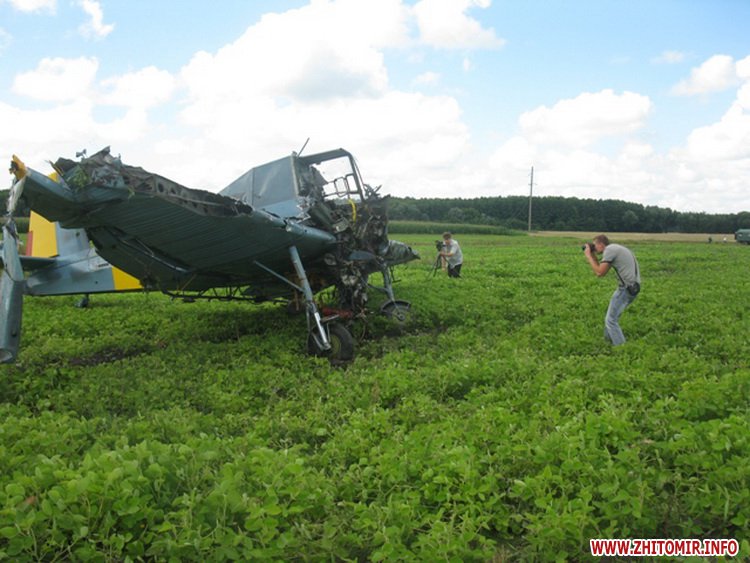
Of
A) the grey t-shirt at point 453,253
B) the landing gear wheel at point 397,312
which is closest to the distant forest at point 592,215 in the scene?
the grey t-shirt at point 453,253

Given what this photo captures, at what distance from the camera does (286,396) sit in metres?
6.86

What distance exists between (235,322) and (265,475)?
861 cm

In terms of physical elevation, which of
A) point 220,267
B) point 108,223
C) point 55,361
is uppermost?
point 108,223

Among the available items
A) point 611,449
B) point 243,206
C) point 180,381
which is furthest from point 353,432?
point 243,206

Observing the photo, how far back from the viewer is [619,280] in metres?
9.07

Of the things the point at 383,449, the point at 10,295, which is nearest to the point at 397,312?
the point at 10,295

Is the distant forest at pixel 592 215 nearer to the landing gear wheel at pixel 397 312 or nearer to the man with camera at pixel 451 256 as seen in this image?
the man with camera at pixel 451 256

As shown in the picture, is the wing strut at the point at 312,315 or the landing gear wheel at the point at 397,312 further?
the landing gear wheel at the point at 397,312

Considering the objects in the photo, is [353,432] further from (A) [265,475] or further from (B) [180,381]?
(B) [180,381]

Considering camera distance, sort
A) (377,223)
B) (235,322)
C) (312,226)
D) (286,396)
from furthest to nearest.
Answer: (235,322) → (377,223) → (312,226) → (286,396)

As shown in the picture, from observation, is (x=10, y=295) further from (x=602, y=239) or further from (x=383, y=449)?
(x=602, y=239)

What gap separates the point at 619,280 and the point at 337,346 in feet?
14.7
